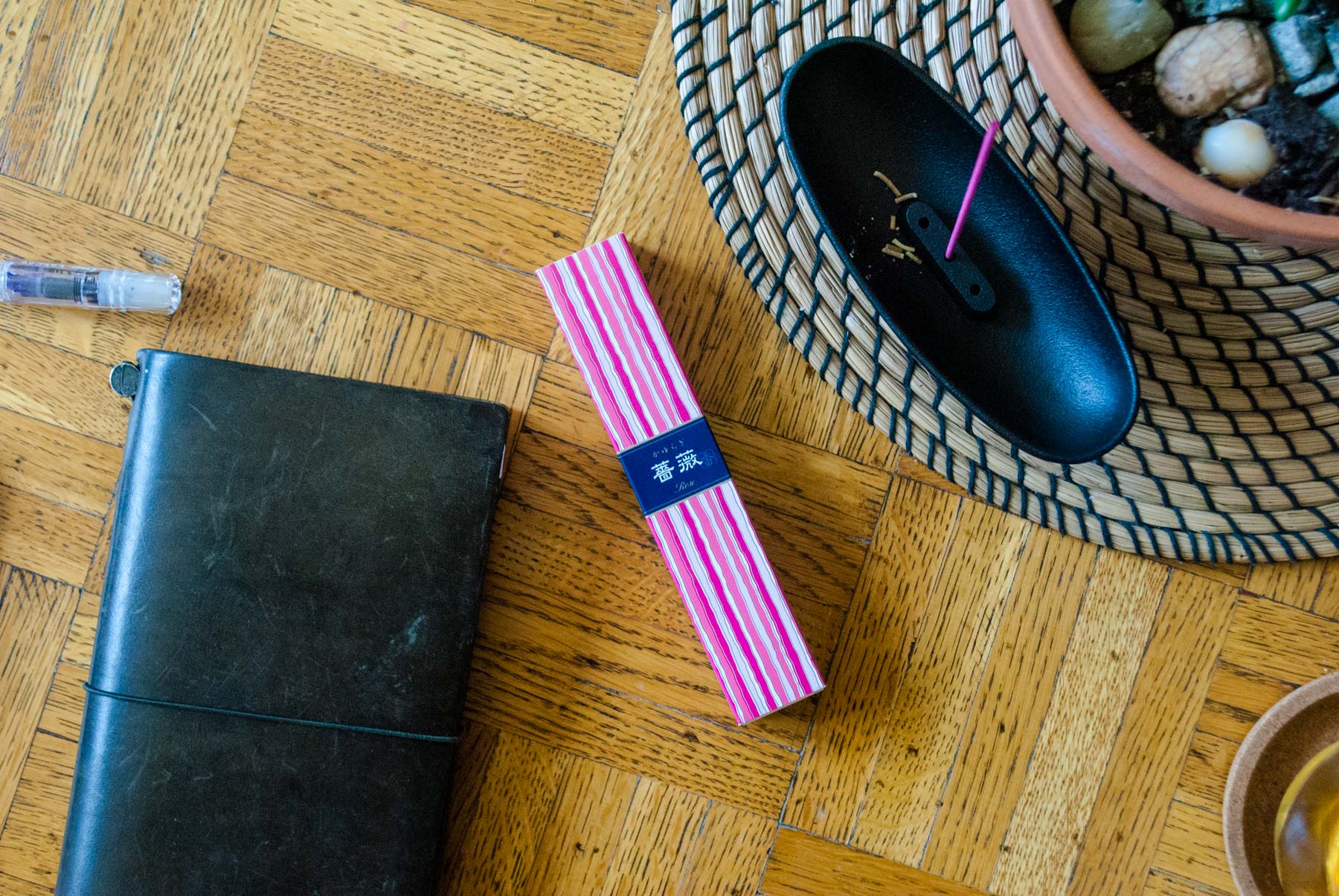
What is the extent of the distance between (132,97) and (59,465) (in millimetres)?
264

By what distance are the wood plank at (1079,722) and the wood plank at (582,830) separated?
261 millimetres

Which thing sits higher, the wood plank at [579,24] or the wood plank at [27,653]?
the wood plank at [579,24]

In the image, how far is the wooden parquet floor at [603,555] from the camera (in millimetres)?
604

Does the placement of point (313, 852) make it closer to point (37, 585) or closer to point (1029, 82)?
point (37, 585)

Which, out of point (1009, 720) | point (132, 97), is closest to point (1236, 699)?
point (1009, 720)

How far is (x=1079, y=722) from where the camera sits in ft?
1.99

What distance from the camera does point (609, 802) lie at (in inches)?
Result: 24.0

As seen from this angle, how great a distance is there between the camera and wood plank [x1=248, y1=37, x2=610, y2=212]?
2.04ft

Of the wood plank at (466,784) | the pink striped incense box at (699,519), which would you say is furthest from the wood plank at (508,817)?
the pink striped incense box at (699,519)

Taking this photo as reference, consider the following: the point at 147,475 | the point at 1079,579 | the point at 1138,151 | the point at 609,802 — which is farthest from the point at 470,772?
the point at 1138,151

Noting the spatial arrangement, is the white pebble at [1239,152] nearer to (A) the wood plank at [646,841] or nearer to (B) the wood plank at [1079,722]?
(B) the wood plank at [1079,722]

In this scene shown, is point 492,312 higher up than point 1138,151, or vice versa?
point 1138,151

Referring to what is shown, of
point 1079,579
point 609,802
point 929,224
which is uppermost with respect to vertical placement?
point 929,224

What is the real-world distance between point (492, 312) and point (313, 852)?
1.20 feet
